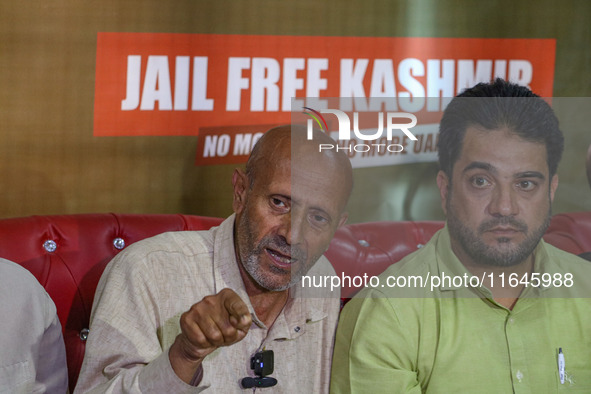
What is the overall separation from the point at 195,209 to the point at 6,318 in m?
0.81

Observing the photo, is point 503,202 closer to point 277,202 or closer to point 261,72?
point 277,202

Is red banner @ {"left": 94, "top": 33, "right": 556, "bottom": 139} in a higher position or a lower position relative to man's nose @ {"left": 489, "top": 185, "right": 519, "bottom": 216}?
higher

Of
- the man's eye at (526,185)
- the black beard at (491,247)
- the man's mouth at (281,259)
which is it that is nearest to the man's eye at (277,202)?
the man's mouth at (281,259)

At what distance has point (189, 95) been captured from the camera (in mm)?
2203

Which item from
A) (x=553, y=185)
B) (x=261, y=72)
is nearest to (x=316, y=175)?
(x=553, y=185)

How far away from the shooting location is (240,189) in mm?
1672

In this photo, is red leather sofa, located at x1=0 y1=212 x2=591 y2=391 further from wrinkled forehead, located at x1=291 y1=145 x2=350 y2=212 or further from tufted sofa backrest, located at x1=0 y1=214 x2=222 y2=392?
wrinkled forehead, located at x1=291 y1=145 x2=350 y2=212

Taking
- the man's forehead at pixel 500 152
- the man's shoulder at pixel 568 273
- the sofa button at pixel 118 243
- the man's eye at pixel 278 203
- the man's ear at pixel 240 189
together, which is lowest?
the man's shoulder at pixel 568 273

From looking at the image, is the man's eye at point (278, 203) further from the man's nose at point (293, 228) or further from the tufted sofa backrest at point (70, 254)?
the tufted sofa backrest at point (70, 254)

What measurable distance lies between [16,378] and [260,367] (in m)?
0.49

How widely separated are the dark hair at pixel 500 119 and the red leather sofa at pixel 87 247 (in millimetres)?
261

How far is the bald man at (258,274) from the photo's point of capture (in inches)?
58.6

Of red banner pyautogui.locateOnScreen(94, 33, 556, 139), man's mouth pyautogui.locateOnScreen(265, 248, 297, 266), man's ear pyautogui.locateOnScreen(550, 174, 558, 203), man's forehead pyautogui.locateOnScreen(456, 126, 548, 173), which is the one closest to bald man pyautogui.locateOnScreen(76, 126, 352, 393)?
man's mouth pyautogui.locateOnScreen(265, 248, 297, 266)

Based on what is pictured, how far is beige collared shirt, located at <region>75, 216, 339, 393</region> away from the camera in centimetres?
142
